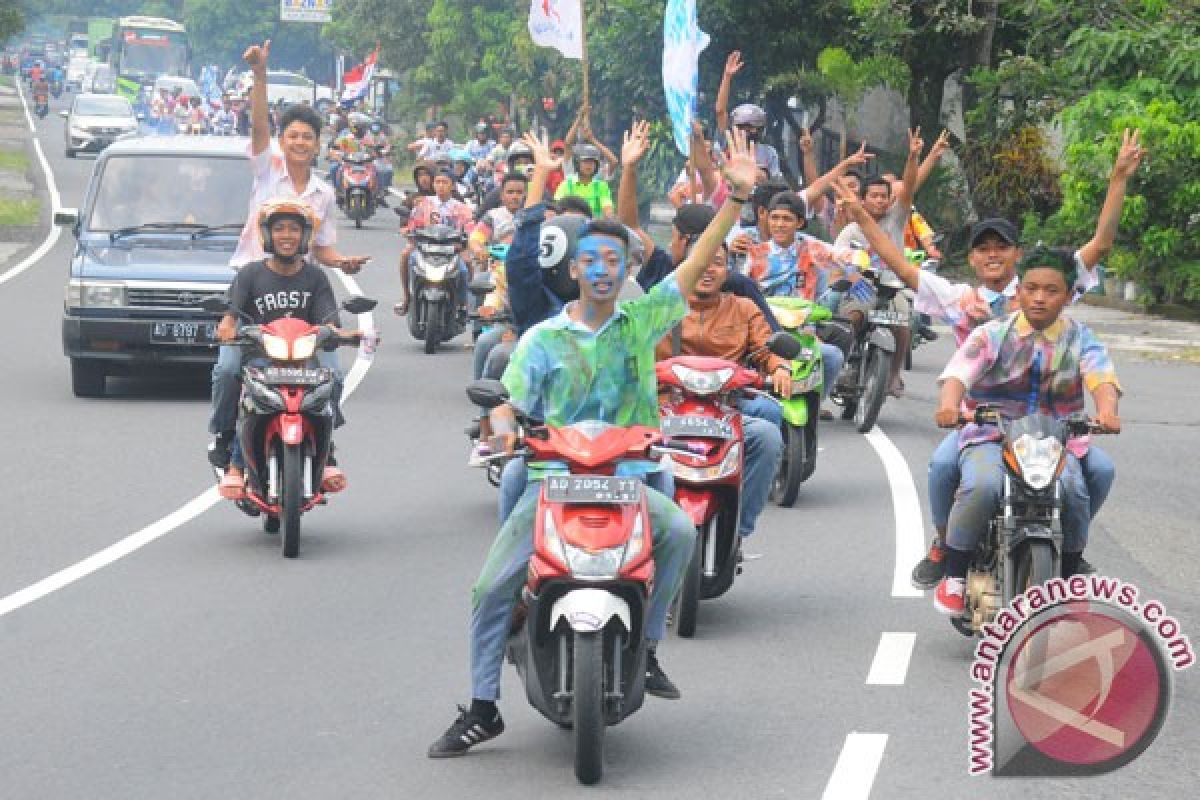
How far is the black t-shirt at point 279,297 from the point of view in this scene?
41.2 feet

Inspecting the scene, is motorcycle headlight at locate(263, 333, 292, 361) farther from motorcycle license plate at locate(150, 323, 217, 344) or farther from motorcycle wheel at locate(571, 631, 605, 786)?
motorcycle license plate at locate(150, 323, 217, 344)

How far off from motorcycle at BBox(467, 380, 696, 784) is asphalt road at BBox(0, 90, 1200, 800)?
0.26m

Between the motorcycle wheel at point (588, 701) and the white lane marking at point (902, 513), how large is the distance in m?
3.81

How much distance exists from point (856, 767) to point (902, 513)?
5793 mm

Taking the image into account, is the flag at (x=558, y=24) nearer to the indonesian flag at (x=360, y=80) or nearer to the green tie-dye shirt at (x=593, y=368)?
the green tie-dye shirt at (x=593, y=368)

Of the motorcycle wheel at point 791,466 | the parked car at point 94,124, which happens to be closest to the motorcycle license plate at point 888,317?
the motorcycle wheel at point 791,466

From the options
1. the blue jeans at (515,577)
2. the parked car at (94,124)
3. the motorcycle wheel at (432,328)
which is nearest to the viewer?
the blue jeans at (515,577)

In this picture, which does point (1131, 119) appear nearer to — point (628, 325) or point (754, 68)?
point (754, 68)

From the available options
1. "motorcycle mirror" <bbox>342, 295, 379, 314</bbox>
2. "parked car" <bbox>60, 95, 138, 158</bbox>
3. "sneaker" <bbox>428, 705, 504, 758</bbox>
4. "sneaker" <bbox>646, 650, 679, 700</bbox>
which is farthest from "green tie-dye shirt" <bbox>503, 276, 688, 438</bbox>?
"parked car" <bbox>60, 95, 138, 158</bbox>

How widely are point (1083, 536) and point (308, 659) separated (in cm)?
298

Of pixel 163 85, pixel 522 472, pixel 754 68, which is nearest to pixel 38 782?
pixel 522 472

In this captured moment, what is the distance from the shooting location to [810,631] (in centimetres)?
1032

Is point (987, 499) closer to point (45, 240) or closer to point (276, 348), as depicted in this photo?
point (276, 348)

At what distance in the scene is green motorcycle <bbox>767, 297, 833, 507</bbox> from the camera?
13875 millimetres
